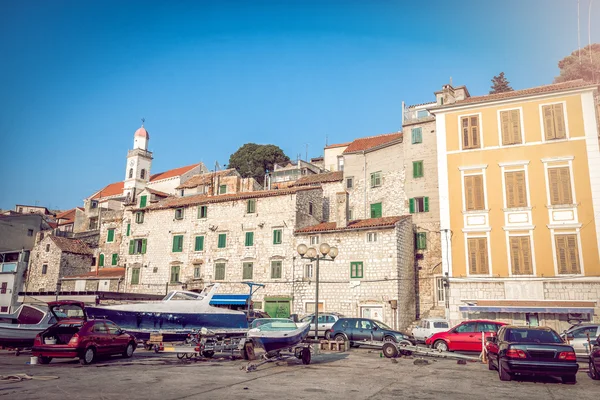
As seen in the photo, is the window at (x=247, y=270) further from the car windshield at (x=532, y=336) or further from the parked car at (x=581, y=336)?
the car windshield at (x=532, y=336)

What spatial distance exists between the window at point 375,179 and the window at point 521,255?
544 inches

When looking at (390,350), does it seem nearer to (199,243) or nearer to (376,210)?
(376,210)

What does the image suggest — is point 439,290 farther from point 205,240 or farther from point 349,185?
point 205,240

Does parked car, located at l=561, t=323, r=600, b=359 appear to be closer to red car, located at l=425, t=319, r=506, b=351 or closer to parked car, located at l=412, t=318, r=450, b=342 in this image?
red car, located at l=425, t=319, r=506, b=351

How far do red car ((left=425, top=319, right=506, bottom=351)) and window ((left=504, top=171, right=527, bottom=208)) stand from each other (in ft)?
32.0

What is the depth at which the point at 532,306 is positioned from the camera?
25719 millimetres

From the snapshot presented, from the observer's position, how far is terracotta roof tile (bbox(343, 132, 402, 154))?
140ft

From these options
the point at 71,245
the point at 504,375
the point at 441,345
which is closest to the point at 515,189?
the point at 441,345

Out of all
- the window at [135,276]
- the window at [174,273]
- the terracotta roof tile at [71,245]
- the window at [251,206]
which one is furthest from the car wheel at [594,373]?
the terracotta roof tile at [71,245]

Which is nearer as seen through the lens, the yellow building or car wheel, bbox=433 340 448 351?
car wheel, bbox=433 340 448 351

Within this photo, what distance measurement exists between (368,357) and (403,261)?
1420cm

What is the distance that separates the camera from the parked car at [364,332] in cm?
2188

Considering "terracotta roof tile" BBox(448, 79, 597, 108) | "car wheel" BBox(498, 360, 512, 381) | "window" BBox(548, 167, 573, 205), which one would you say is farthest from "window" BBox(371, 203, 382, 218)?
"car wheel" BBox(498, 360, 512, 381)

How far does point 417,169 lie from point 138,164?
5249 cm
